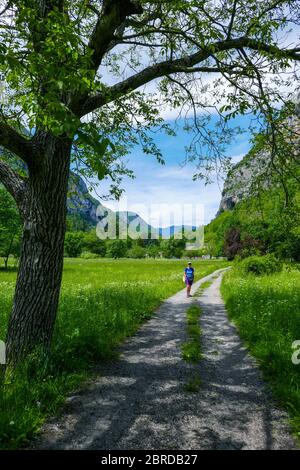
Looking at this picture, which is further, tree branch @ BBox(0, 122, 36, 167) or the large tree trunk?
the large tree trunk

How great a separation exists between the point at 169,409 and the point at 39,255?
331 cm

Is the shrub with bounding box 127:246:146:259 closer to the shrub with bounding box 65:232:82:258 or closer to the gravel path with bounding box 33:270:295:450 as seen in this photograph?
the shrub with bounding box 65:232:82:258

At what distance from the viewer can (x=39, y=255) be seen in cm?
587

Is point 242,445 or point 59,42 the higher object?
point 59,42

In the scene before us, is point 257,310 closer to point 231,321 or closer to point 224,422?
point 231,321

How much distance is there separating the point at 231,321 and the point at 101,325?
531cm

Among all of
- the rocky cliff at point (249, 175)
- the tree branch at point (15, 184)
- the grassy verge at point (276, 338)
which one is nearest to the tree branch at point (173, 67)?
the tree branch at point (15, 184)

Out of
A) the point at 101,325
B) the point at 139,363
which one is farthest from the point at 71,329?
the point at 139,363

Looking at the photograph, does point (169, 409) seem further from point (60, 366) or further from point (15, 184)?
point (15, 184)

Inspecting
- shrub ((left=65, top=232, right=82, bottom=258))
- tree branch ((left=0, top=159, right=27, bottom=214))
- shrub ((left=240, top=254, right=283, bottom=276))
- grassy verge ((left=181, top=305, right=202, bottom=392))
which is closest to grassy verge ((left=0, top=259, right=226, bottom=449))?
grassy verge ((left=181, top=305, right=202, bottom=392))

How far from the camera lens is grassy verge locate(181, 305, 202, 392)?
5845 millimetres

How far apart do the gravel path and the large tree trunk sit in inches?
54.7

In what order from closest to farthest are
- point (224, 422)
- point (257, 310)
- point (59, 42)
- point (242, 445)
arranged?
1. point (59, 42)
2. point (242, 445)
3. point (224, 422)
4. point (257, 310)
